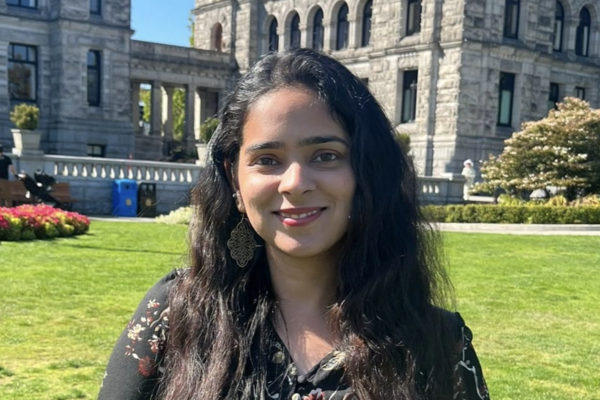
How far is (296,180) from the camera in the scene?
70.2 inches

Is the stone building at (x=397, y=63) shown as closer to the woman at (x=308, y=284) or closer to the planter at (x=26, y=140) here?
the planter at (x=26, y=140)

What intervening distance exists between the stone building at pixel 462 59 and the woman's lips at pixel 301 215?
2552cm

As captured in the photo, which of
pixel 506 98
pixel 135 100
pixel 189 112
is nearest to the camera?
pixel 506 98

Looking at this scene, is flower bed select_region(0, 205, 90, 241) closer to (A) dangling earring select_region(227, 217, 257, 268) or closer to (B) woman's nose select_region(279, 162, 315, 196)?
(A) dangling earring select_region(227, 217, 257, 268)

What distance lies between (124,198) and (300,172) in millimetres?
18701

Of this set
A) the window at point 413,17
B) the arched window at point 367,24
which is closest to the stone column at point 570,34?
the window at point 413,17

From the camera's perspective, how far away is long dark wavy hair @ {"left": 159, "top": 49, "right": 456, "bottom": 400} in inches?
71.4

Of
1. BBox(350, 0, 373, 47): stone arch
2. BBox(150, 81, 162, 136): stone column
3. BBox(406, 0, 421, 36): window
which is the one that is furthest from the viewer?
BBox(150, 81, 162, 136): stone column

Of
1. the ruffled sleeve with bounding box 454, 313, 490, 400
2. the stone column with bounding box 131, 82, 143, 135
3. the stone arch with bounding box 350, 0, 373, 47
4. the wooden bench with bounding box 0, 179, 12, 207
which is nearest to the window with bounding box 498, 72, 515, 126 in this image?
the stone arch with bounding box 350, 0, 373, 47

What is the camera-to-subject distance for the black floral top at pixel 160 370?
5.84 feet

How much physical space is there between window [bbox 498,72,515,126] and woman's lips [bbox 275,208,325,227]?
31.0m

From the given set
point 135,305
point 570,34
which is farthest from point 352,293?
point 570,34

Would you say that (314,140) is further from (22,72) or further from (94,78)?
(22,72)

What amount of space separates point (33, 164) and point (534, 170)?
667 inches
